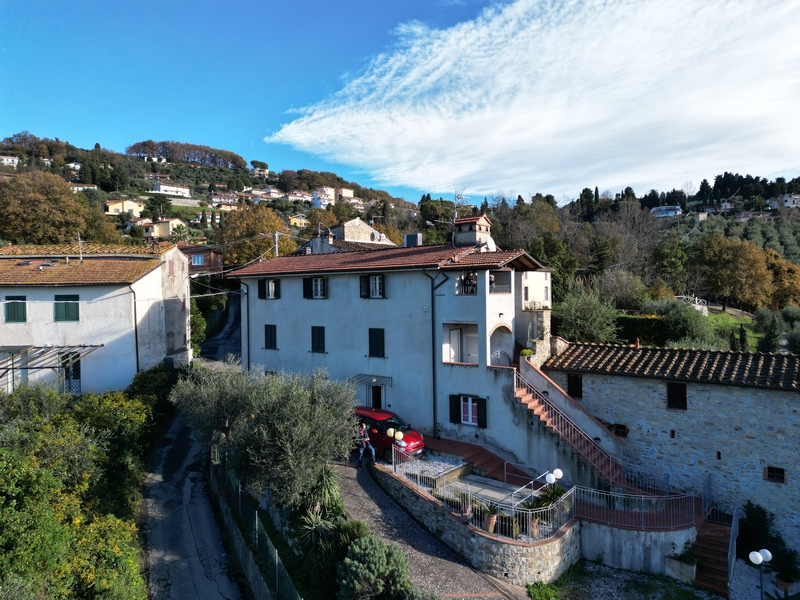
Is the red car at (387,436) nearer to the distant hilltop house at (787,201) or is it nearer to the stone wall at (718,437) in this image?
the stone wall at (718,437)

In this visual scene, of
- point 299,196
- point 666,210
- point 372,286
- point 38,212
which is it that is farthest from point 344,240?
point 299,196

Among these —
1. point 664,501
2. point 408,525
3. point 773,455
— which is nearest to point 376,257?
point 408,525

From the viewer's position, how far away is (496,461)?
18.4 metres

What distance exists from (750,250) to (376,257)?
138ft

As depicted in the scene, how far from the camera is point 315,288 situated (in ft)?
80.8

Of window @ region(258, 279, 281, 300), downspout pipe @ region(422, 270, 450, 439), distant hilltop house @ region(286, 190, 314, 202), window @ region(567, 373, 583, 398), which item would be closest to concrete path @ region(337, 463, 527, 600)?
downspout pipe @ region(422, 270, 450, 439)

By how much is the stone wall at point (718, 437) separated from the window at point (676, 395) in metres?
0.14

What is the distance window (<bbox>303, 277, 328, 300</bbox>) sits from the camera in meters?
24.2

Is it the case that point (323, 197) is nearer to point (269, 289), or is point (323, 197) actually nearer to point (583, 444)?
point (269, 289)

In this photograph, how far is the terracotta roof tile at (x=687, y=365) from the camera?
15.9 metres

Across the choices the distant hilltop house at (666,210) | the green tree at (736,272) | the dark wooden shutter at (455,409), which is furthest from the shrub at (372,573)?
the distant hilltop house at (666,210)

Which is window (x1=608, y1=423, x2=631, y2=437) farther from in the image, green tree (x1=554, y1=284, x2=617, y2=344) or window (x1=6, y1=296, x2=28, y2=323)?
window (x1=6, y1=296, x2=28, y2=323)

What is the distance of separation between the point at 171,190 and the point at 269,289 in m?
123

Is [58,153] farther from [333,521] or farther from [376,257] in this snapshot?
[333,521]
